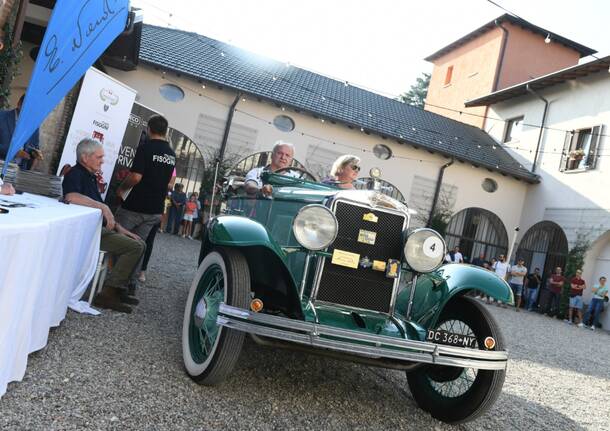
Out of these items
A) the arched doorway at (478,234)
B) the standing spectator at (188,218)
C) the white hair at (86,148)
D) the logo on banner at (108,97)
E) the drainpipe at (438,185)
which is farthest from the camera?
the arched doorway at (478,234)

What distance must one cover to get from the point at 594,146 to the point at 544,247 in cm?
373

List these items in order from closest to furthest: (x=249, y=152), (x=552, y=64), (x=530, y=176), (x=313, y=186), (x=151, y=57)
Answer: (x=313, y=186) < (x=151, y=57) < (x=249, y=152) < (x=530, y=176) < (x=552, y=64)

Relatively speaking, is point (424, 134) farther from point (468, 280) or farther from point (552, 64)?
point (468, 280)

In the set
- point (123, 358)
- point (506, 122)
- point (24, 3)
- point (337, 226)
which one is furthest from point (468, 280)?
point (506, 122)

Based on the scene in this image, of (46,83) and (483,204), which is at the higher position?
(483,204)

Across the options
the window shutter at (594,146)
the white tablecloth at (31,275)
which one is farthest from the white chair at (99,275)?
the window shutter at (594,146)

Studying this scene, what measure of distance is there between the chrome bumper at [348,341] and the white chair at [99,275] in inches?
66.6

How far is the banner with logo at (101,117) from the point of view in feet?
21.9

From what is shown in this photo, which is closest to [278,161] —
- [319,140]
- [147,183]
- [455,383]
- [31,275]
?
[147,183]

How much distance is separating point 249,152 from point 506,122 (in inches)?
440

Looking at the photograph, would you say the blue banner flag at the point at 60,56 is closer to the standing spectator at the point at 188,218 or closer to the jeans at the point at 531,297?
the standing spectator at the point at 188,218

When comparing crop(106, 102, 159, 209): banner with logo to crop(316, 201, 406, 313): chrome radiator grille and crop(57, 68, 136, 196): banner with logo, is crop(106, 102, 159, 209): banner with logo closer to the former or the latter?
crop(57, 68, 136, 196): banner with logo

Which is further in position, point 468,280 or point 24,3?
point 24,3

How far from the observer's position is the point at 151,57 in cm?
1452
